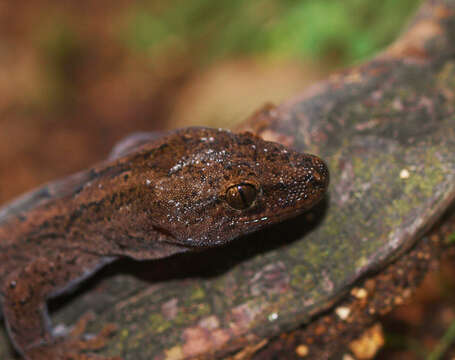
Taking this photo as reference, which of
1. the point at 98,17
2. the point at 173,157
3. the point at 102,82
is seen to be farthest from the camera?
the point at 98,17

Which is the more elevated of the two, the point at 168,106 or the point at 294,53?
the point at 294,53

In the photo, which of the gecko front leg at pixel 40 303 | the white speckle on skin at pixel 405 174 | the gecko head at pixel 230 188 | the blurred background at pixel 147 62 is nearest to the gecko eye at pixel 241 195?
the gecko head at pixel 230 188

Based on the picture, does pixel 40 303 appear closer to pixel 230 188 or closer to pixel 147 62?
pixel 230 188

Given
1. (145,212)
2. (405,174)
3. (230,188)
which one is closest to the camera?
(230,188)

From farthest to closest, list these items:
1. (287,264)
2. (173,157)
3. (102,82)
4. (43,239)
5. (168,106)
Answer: (102,82)
(168,106)
(43,239)
(287,264)
(173,157)

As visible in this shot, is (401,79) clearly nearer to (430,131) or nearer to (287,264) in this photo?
(430,131)

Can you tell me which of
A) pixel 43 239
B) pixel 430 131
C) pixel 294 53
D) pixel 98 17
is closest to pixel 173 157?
pixel 43 239

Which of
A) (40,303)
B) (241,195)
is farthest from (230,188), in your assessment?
(40,303)
